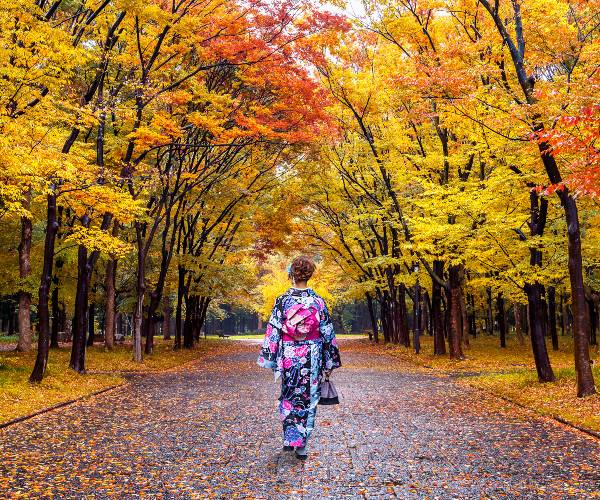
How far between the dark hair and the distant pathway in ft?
6.55

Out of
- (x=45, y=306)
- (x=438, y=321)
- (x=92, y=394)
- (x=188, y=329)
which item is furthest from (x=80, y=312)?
(x=188, y=329)

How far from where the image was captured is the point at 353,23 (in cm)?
1944

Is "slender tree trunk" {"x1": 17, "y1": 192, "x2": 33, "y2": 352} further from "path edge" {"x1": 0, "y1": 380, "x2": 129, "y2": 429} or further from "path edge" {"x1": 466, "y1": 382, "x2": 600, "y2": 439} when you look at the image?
"path edge" {"x1": 466, "y1": 382, "x2": 600, "y2": 439}

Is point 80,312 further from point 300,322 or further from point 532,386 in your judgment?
point 532,386

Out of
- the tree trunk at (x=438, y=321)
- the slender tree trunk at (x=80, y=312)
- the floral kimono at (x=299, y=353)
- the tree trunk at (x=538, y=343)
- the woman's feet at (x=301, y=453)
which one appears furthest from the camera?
the tree trunk at (x=438, y=321)

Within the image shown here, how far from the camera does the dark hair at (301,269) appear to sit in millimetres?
6941

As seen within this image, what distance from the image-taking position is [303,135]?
64.9ft

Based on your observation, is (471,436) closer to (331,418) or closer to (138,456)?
(331,418)

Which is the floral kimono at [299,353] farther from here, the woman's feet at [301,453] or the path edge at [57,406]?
the path edge at [57,406]

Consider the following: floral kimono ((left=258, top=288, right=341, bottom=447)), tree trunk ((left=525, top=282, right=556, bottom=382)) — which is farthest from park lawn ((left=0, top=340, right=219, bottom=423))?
tree trunk ((left=525, top=282, right=556, bottom=382))

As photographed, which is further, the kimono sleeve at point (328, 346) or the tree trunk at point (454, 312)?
the tree trunk at point (454, 312)

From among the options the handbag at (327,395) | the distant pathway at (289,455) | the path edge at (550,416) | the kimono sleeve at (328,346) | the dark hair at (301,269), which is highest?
the dark hair at (301,269)

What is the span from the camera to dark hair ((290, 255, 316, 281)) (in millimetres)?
6941

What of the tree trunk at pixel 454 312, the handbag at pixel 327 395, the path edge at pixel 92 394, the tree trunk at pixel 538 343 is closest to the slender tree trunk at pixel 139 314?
the path edge at pixel 92 394
